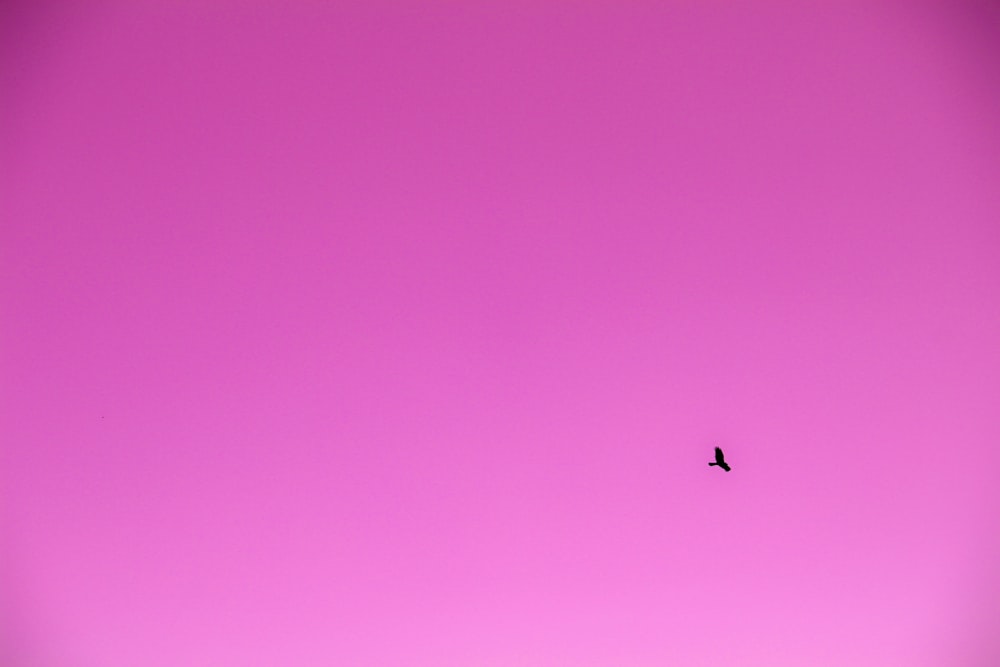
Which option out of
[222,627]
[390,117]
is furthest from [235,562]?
[390,117]

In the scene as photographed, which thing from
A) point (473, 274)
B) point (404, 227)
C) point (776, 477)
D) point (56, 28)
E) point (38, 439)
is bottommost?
point (776, 477)

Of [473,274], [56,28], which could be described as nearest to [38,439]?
→ [56,28]

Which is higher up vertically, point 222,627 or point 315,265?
point 315,265

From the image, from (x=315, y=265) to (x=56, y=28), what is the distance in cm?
87

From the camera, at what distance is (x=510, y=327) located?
161cm

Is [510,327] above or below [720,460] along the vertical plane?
above

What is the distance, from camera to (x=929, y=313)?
5.16ft

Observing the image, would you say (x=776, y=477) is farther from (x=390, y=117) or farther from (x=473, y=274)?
(x=390, y=117)

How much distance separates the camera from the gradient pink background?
5.19 feet

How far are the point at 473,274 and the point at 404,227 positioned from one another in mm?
200

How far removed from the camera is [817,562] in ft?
5.32

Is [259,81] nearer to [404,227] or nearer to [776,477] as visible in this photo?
[404,227]

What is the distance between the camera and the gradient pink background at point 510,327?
1.58 m

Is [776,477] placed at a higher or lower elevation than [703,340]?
lower
